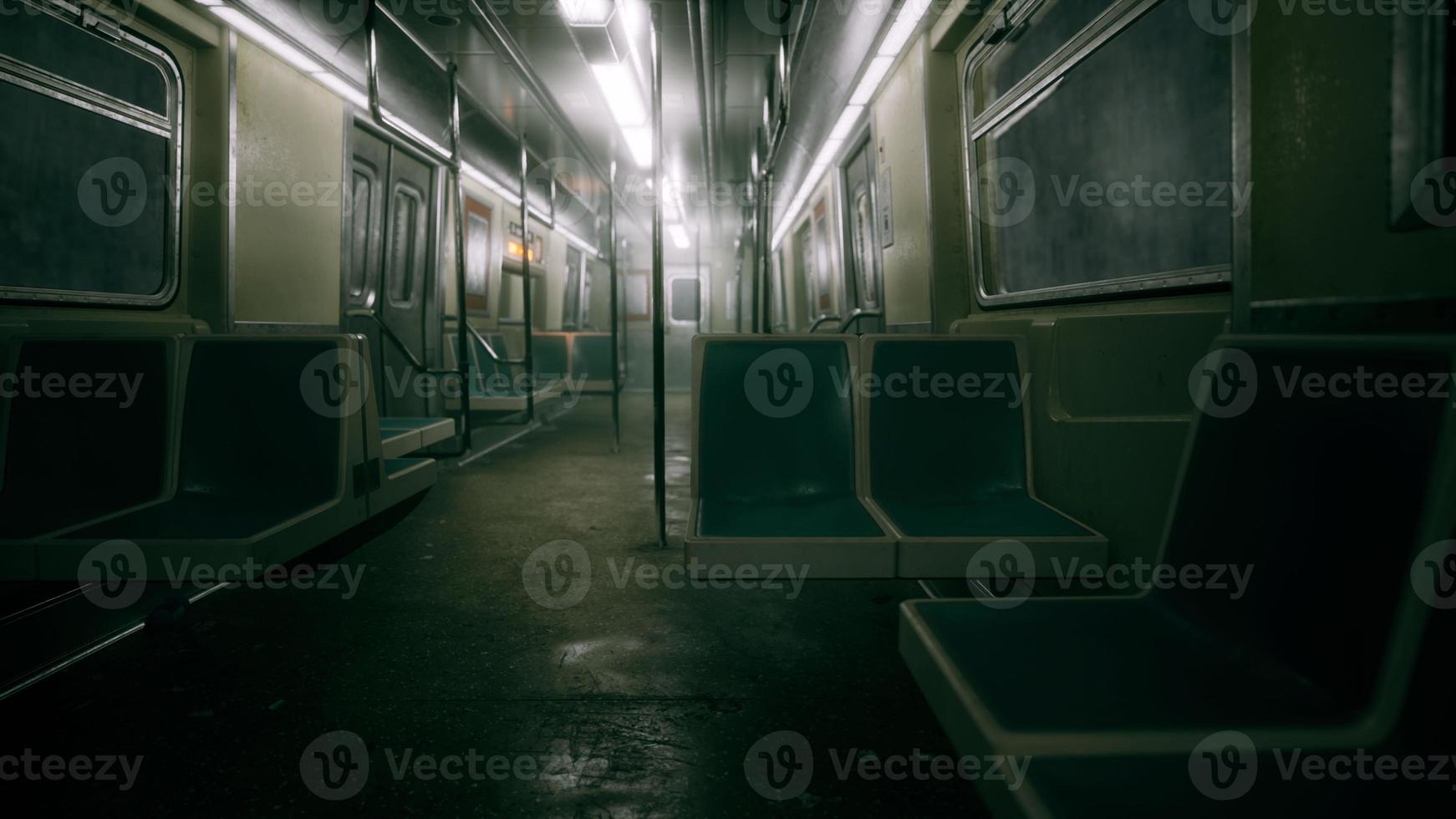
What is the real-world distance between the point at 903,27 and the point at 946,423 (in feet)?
8.31

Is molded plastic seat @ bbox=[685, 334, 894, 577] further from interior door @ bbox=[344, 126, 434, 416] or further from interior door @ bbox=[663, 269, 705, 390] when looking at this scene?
interior door @ bbox=[663, 269, 705, 390]

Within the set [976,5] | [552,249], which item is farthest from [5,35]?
[552,249]

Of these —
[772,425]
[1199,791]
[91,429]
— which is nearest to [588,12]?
[772,425]

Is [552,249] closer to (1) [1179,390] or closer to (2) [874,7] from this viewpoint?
(2) [874,7]

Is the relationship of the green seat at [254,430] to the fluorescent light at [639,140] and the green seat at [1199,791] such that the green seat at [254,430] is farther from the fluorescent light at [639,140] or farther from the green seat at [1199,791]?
the fluorescent light at [639,140]

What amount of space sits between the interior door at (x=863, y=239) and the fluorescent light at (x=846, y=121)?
0.63 ft

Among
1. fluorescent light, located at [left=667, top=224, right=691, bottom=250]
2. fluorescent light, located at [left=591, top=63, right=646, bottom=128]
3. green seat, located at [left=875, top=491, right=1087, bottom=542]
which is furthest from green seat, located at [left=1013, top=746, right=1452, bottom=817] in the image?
fluorescent light, located at [left=667, top=224, right=691, bottom=250]

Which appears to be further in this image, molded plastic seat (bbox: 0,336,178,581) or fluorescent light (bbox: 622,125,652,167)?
fluorescent light (bbox: 622,125,652,167)

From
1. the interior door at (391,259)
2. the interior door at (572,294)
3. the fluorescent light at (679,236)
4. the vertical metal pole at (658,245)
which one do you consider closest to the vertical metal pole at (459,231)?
the interior door at (391,259)

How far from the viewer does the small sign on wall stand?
166 inches

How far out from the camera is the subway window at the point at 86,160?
2490 millimetres

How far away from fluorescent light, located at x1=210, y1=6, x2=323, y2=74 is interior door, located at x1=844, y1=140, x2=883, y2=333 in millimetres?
3670

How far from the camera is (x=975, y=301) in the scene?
3244 mm

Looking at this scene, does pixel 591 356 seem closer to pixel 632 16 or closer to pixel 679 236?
pixel 679 236
